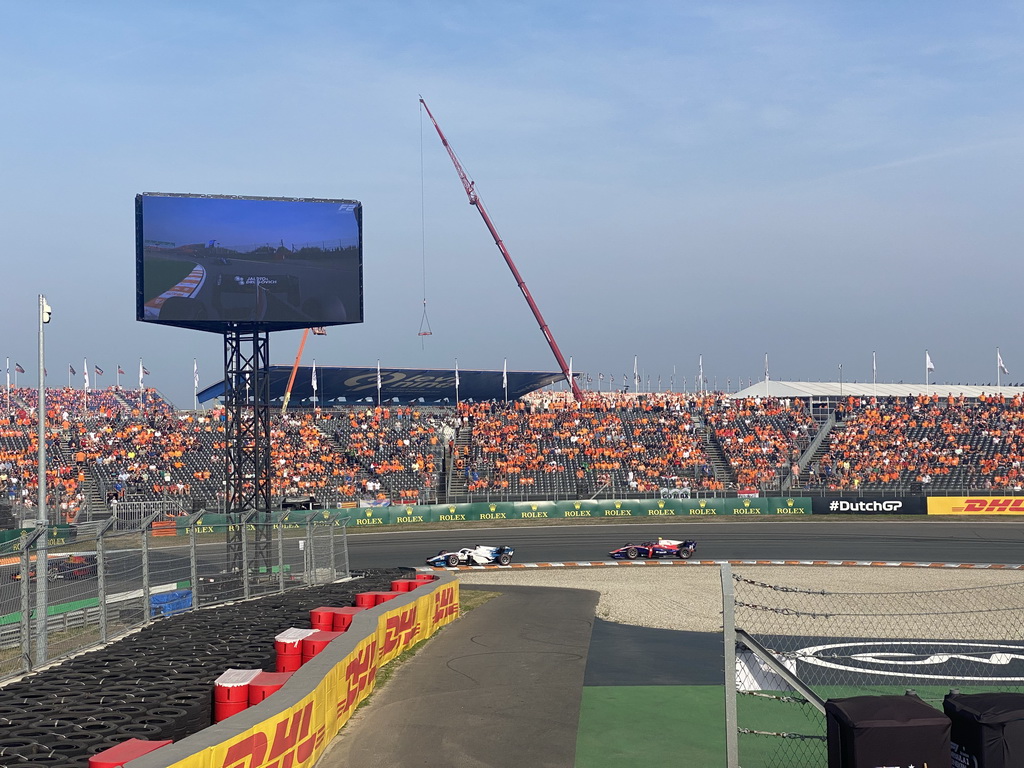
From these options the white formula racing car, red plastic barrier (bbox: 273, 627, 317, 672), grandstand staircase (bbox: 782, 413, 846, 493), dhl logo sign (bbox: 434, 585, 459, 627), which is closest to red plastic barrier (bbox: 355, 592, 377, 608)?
dhl logo sign (bbox: 434, 585, 459, 627)

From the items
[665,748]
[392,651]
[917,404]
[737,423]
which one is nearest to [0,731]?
[665,748]

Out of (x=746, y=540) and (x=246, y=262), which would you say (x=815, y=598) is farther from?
(x=246, y=262)

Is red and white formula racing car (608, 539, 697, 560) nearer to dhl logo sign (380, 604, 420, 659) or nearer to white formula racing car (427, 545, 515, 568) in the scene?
white formula racing car (427, 545, 515, 568)

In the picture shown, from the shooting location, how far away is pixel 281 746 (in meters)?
8.70

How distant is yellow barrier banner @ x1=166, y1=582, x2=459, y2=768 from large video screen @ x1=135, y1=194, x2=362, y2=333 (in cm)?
1269

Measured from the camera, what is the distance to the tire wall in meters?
7.34

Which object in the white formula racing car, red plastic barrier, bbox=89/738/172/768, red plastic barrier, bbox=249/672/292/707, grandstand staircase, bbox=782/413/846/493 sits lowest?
the white formula racing car

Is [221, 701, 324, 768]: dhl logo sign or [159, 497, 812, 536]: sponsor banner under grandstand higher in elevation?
[221, 701, 324, 768]: dhl logo sign

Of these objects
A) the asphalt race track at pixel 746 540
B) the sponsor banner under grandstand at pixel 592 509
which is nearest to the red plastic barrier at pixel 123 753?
the asphalt race track at pixel 746 540

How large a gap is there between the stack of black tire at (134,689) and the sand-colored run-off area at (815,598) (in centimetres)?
724

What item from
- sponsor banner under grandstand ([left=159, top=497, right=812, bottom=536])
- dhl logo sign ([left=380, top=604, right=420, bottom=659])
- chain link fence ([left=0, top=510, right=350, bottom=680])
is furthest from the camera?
sponsor banner under grandstand ([left=159, top=497, right=812, bottom=536])

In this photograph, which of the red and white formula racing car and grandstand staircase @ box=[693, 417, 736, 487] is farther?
grandstand staircase @ box=[693, 417, 736, 487]

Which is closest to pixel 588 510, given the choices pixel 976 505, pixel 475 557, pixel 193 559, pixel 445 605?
pixel 475 557

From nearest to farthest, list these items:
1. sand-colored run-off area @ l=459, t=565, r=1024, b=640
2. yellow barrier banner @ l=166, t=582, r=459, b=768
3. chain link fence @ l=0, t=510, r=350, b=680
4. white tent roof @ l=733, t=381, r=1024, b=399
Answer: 1. yellow barrier banner @ l=166, t=582, r=459, b=768
2. chain link fence @ l=0, t=510, r=350, b=680
3. sand-colored run-off area @ l=459, t=565, r=1024, b=640
4. white tent roof @ l=733, t=381, r=1024, b=399
